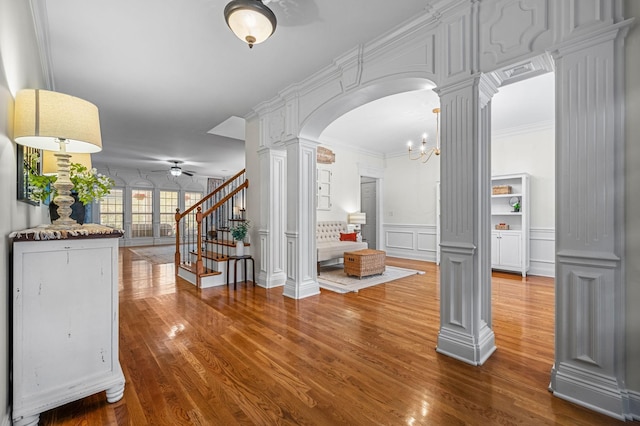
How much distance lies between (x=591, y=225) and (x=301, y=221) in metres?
3.04

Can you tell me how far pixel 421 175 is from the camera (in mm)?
7488

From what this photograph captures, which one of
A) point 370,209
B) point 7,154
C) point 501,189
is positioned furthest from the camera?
point 370,209

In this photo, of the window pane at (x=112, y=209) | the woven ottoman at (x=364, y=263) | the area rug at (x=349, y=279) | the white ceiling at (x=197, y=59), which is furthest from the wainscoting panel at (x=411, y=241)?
the window pane at (x=112, y=209)

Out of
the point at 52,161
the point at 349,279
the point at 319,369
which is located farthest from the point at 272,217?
the point at 319,369

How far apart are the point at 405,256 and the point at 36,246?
735cm

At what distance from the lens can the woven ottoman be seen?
5.19 meters

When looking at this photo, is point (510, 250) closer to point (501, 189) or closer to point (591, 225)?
point (501, 189)

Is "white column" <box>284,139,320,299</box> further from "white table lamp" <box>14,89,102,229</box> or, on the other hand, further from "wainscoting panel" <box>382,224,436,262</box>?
"wainscoting panel" <box>382,224,436,262</box>

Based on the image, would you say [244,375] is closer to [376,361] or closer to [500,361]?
[376,361]

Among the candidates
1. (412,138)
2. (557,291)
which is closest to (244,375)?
(557,291)

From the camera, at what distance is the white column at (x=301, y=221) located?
4078mm

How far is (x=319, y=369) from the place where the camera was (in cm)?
220

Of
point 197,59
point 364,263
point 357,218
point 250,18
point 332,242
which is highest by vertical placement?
point 197,59

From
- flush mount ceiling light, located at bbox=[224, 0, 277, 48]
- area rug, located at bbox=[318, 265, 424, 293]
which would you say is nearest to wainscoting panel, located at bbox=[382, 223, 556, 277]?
area rug, located at bbox=[318, 265, 424, 293]
